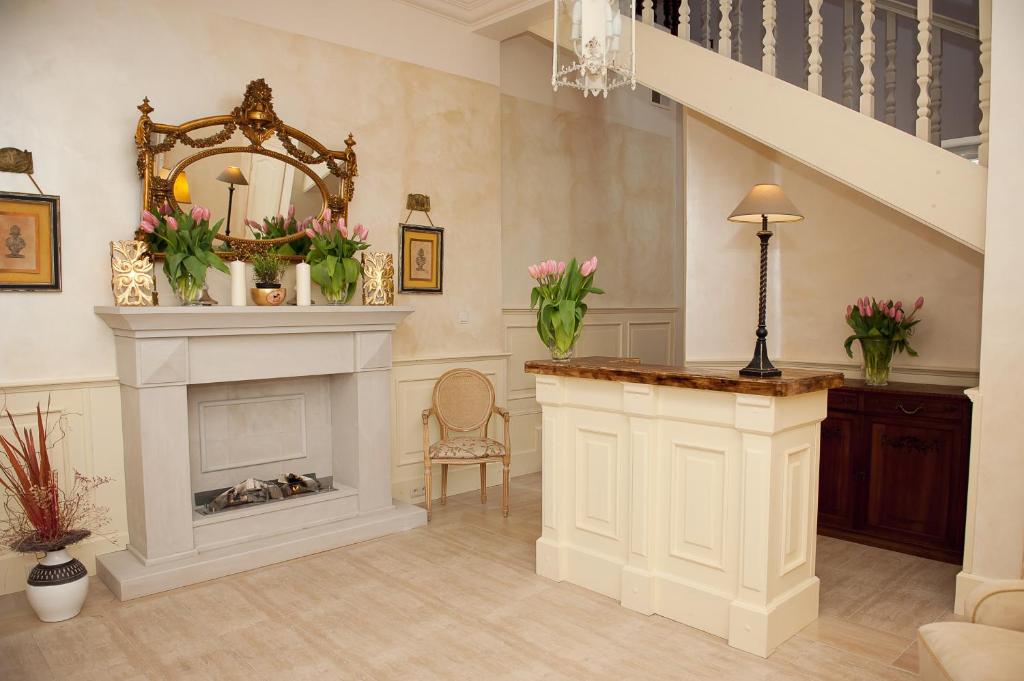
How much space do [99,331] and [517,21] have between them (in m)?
3.54

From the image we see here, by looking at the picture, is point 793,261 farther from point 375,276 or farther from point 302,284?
point 302,284

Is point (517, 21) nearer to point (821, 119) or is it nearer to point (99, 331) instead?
point (821, 119)

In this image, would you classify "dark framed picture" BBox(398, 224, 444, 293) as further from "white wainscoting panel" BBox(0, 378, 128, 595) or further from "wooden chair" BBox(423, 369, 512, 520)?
"white wainscoting panel" BBox(0, 378, 128, 595)

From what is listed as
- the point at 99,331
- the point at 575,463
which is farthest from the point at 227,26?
the point at 575,463

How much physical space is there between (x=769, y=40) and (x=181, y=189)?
3474 millimetres

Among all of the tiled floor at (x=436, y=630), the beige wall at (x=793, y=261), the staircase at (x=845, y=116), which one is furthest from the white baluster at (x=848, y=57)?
the tiled floor at (x=436, y=630)

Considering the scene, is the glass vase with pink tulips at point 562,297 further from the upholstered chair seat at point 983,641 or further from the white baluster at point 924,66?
the upholstered chair seat at point 983,641

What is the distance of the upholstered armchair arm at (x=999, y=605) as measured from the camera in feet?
6.75

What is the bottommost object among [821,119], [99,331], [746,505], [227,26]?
[746,505]

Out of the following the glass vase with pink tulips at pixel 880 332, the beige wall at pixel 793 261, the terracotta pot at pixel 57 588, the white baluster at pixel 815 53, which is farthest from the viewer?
the beige wall at pixel 793 261

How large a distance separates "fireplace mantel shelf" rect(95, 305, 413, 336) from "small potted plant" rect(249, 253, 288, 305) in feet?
0.60

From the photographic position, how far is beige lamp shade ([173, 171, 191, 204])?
3.91 metres

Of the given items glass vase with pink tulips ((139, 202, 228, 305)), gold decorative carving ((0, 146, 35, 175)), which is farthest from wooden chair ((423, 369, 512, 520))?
gold decorative carving ((0, 146, 35, 175))

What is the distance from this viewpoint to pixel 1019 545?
10.2 ft
